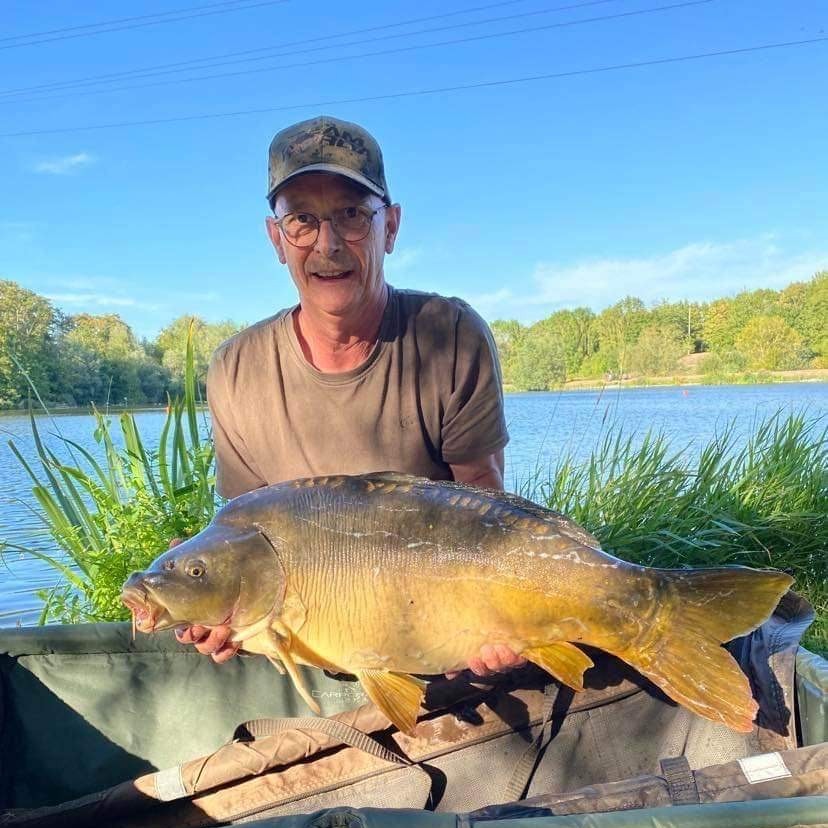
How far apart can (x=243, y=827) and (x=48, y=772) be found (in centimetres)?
113

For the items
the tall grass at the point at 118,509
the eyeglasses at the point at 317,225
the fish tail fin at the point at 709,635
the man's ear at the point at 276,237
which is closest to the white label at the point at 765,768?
the fish tail fin at the point at 709,635

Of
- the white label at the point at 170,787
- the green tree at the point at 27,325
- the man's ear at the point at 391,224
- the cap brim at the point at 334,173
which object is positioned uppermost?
the green tree at the point at 27,325

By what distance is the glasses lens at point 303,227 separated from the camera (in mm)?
1818

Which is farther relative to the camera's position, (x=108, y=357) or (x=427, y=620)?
(x=108, y=357)

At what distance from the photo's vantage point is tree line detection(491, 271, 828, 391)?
13.4m

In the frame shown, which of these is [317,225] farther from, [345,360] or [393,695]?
[393,695]

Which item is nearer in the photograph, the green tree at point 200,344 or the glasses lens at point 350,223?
the glasses lens at point 350,223

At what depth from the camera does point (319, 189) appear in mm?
1807

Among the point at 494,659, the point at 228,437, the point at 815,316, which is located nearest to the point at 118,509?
the point at 228,437

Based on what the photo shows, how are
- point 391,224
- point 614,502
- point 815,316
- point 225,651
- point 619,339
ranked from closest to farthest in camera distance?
point 225,651 < point 391,224 < point 614,502 < point 619,339 < point 815,316

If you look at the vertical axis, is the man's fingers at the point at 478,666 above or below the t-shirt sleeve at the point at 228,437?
below

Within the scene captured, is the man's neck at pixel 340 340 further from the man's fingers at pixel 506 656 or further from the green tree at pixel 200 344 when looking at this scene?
the green tree at pixel 200 344

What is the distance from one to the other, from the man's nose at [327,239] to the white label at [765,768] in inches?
54.2

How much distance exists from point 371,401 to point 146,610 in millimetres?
788
